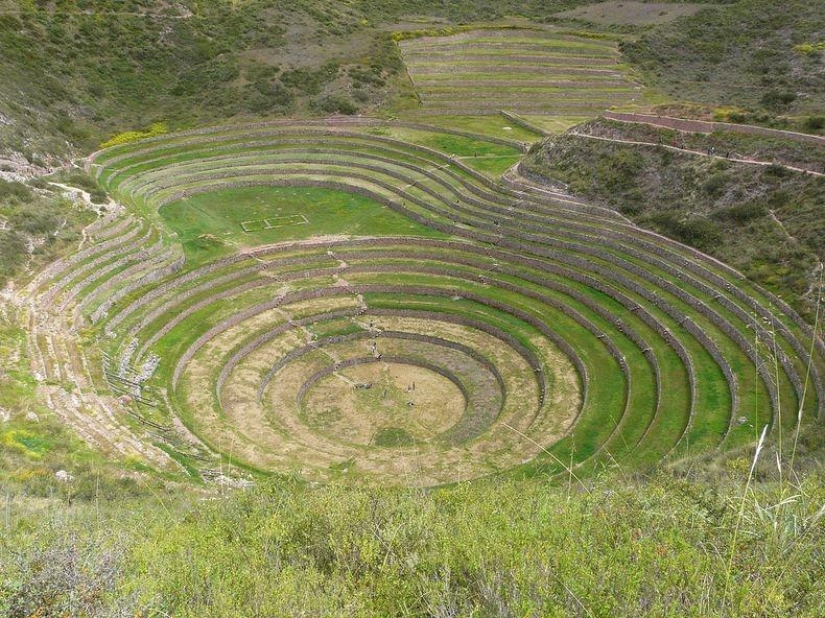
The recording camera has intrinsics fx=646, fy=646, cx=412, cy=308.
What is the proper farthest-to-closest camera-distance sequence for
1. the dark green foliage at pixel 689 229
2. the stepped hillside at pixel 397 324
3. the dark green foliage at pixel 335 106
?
the dark green foliage at pixel 335 106 < the dark green foliage at pixel 689 229 < the stepped hillside at pixel 397 324

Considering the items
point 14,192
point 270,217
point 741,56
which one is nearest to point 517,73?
point 741,56

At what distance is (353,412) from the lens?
130 feet

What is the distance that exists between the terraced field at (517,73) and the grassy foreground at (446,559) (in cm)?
7129

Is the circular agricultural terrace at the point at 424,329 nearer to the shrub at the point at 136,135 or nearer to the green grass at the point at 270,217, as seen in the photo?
the green grass at the point at 270,217

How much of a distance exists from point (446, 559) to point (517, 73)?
86.6m

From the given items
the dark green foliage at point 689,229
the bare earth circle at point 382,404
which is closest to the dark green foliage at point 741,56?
the dark green foliage at point 689,229

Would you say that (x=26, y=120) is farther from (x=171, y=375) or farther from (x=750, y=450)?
(x=750, y=450)

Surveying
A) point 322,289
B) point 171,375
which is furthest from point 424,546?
point 322,289

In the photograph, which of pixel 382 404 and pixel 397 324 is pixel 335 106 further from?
pixel 382 404

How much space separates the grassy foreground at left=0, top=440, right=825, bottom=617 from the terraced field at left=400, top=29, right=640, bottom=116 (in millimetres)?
71286

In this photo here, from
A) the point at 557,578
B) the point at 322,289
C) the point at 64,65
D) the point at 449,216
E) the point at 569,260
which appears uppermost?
the point at 64,65

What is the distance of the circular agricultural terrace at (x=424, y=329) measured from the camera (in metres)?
33.8

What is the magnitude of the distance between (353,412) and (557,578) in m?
27.6

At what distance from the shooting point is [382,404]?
132ft
